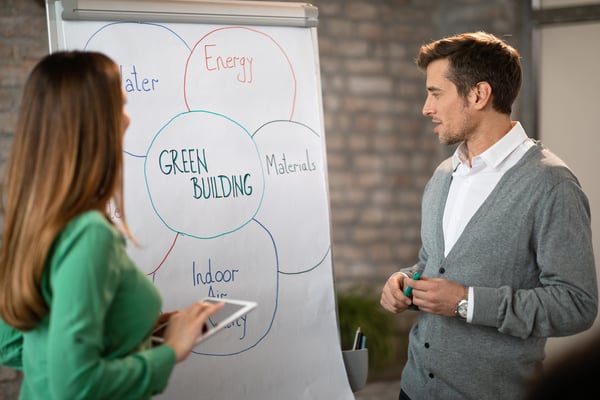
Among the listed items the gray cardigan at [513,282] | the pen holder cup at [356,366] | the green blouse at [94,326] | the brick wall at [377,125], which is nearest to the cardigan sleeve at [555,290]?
the gray cardigan at [513,282]

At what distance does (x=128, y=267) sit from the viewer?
43.6 inches

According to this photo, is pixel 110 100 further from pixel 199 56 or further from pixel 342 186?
pixel 342 186

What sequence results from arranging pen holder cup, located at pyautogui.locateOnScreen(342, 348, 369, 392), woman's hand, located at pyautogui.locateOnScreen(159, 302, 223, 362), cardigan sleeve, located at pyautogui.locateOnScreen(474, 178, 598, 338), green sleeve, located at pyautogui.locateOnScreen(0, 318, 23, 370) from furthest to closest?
pen holder cup, located at pyautogui.locateOnScreen(342, 348, 369, 392) → cardigan sleeve, located at pyautogui.locateOnScreen(474, 178, 598, 338) → green sleeve, located at pyautogui.locateOnScreen(0, 318, 23, 370) → woman's hand, located at pyautogui.locateOnScreen(159, 302, 223, 362)

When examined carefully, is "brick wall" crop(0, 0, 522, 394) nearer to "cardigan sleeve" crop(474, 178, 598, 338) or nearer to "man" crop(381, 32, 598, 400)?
"man" crop(381, 32, 598, 400)

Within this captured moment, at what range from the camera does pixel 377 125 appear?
372cm

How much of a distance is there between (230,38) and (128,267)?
0.91 m

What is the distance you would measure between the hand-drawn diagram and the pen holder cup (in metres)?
0.27

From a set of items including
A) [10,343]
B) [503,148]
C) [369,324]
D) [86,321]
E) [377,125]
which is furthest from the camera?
[377,125]

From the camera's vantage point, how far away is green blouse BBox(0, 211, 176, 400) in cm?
99

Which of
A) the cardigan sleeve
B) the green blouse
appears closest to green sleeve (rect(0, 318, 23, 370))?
the green blouse

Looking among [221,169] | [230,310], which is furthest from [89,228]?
[221,169]

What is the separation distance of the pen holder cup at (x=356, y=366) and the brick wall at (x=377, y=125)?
171 cm

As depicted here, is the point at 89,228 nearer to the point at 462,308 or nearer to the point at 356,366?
the point at 462,308

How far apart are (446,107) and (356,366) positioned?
763 mm
